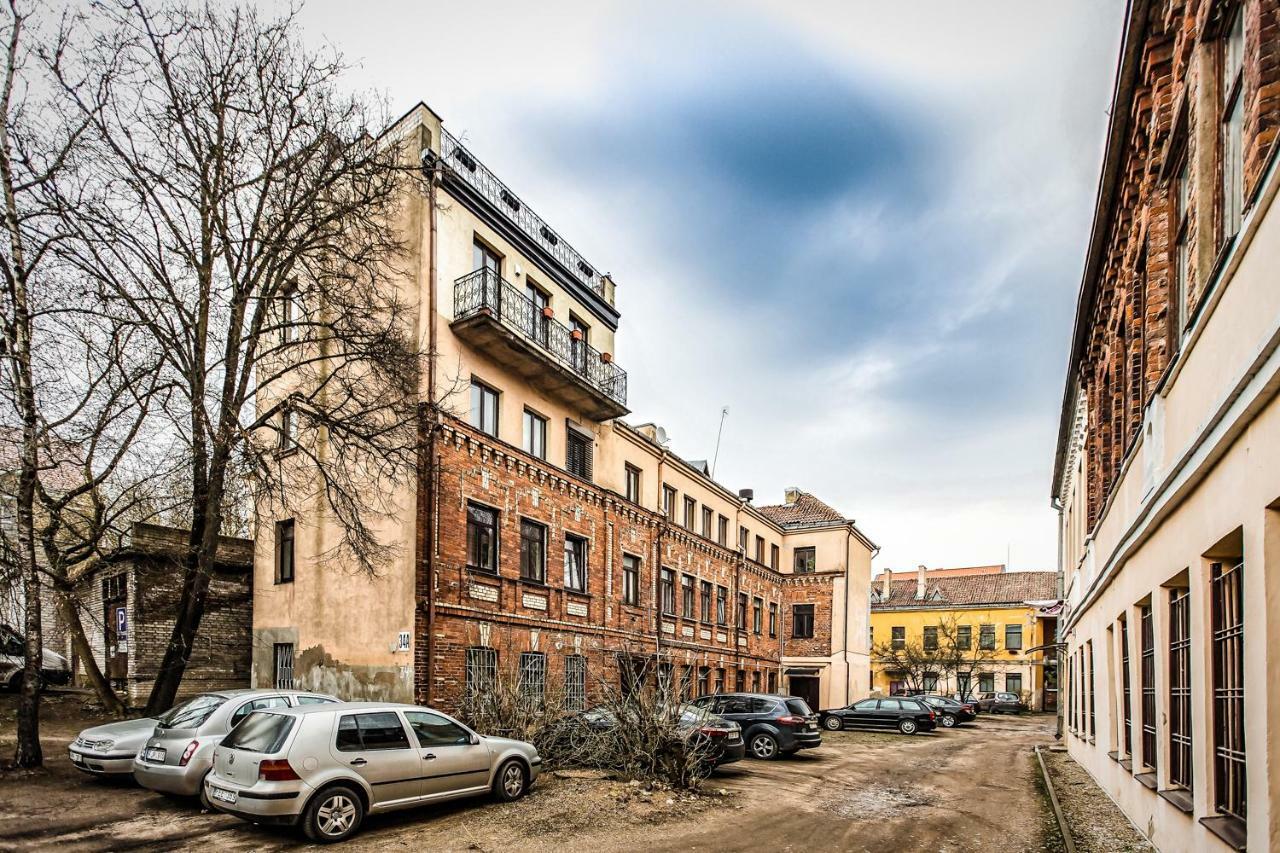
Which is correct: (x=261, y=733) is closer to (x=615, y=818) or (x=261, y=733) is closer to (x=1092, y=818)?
(x=615, y=818)

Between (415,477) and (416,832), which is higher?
(415,477)

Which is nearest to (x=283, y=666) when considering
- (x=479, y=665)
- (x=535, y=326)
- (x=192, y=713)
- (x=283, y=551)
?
(x=283, y=551)

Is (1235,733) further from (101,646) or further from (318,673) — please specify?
(101,646)

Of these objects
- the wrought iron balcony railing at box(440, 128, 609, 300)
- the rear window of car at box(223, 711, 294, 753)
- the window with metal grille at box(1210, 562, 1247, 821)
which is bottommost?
the rear window of car at box(223, 711, 294, 753)

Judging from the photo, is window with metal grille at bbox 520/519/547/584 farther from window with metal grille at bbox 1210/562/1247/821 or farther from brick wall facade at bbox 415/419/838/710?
window with metal grille at bbox 1210/562/1247/821

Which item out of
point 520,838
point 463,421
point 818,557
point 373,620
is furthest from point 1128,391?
point 818,557

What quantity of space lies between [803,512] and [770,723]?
26.2 meters

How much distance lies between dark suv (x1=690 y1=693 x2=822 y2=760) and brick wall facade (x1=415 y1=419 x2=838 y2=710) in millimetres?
1686

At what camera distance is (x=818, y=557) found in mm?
43406

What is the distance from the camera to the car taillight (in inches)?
371

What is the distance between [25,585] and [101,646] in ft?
43.8

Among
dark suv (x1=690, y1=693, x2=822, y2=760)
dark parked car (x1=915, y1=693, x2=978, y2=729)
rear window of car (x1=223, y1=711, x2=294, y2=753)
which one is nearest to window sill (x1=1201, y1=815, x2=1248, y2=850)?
rear window of car (x1=223, y1=711, x2=294, y2=753)

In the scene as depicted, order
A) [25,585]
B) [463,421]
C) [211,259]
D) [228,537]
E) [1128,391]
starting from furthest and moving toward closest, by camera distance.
→ [228,537] < [463,421] < [211,259] < [25,585] < [1128,391]

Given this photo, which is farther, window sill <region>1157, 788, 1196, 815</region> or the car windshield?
the car windshield
